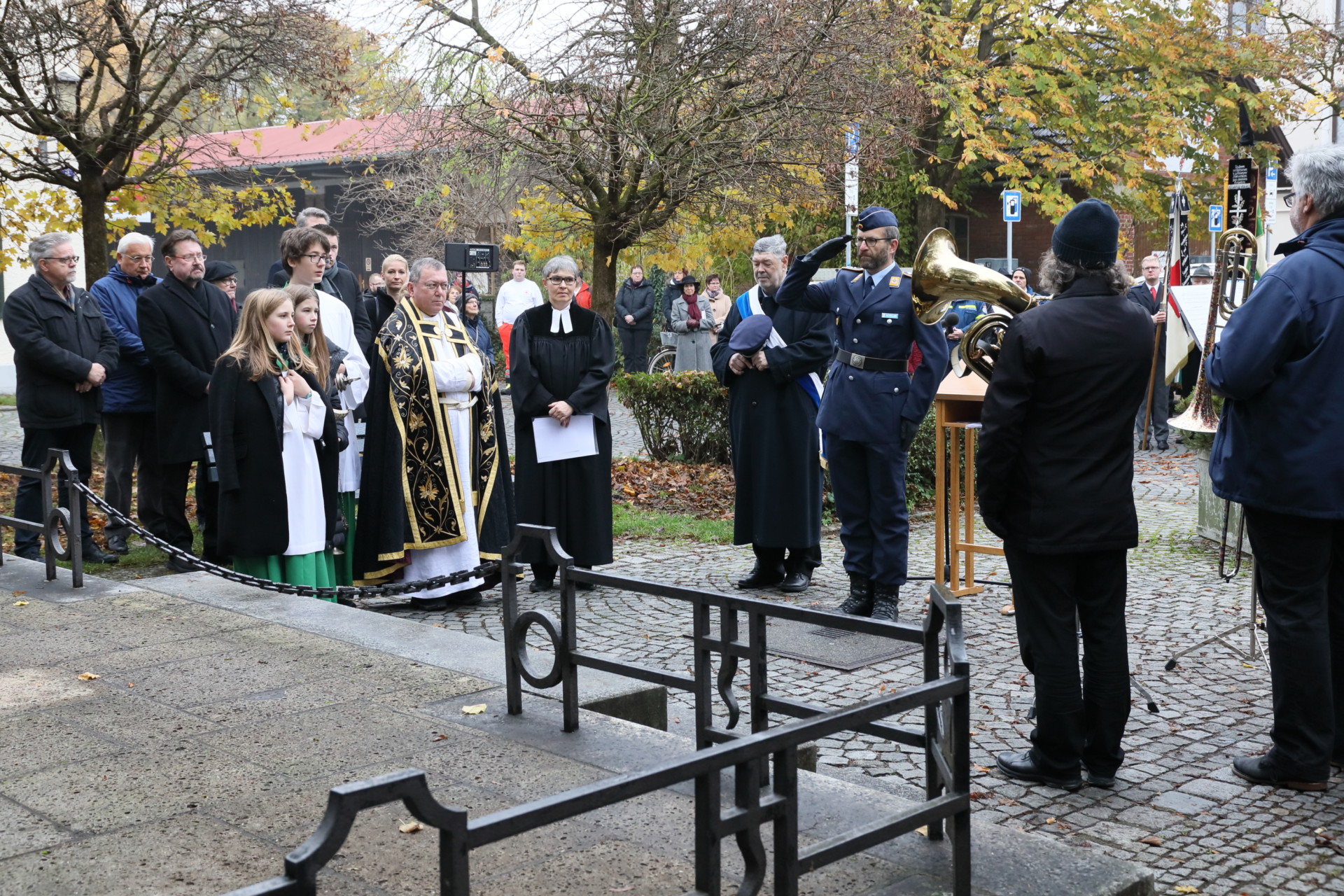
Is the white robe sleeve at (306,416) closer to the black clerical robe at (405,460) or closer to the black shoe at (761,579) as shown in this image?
the black clerical robe at (405,460)

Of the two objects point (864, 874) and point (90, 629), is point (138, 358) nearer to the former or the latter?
point (90, 629)

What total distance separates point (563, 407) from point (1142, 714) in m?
3.63

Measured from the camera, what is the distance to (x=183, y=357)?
7996mm

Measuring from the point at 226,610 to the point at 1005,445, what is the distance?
12.1 ft

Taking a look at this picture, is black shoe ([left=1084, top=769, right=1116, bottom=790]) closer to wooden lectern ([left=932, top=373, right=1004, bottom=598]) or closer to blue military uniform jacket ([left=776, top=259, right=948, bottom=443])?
blue military uniform jacket ([left=776, top=259, right=948, bottom=443])

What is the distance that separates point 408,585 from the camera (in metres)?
5.84

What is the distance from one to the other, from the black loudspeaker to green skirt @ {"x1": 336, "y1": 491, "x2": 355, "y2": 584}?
1475 mm

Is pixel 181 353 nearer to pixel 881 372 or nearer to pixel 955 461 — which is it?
pixel 881 372

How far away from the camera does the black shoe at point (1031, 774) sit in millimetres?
4371

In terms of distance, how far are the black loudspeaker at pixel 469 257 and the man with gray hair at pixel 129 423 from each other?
6.63 feet

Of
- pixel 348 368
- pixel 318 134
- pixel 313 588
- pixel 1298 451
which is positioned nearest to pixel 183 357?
pixel 348 368

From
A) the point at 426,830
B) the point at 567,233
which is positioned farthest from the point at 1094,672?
the point at 567,233

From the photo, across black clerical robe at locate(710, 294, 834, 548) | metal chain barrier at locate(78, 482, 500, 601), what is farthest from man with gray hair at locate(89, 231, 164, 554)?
black clerical robe at locate(710, 294, 834, 548)

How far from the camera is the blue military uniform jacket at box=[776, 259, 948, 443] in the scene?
257 inches
